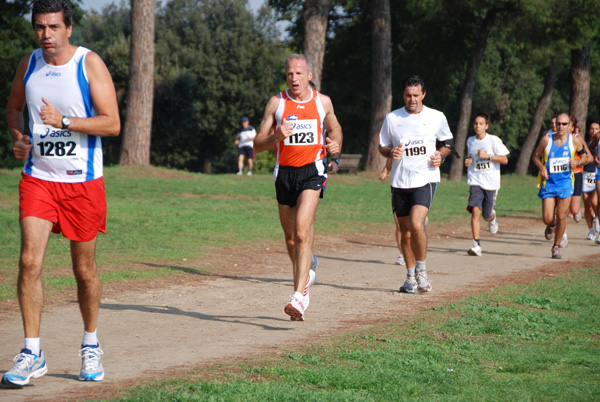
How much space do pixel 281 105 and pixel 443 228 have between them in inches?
404

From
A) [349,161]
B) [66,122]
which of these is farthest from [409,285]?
[349,161]

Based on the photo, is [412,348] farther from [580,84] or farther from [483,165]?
[580,84]

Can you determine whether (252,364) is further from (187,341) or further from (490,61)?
(490,61)

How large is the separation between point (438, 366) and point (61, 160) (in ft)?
9.47

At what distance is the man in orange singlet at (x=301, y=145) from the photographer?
291 inches

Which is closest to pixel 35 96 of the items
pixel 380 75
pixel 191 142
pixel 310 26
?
pixel 310 26

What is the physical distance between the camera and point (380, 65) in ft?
102

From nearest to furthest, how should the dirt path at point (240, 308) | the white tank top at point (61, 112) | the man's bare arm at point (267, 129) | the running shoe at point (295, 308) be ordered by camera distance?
the white tank top at point (61, 112) < the dirt path at point (240, 308) < the running shoe at point (295, 308) < the man's bare arm at point (267, 129)

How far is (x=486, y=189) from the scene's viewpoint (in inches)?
533

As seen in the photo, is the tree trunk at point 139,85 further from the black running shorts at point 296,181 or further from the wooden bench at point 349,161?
the black running shorts at point 296,181

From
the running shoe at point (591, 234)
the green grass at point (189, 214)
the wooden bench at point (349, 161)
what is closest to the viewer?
the green grass at point (189, 214)

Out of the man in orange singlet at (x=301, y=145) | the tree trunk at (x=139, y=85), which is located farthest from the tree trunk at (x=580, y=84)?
the man in orange singlet at (x=301, y=145)

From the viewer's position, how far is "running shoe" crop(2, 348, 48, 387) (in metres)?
4.80

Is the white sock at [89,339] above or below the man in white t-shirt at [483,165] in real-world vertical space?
below
